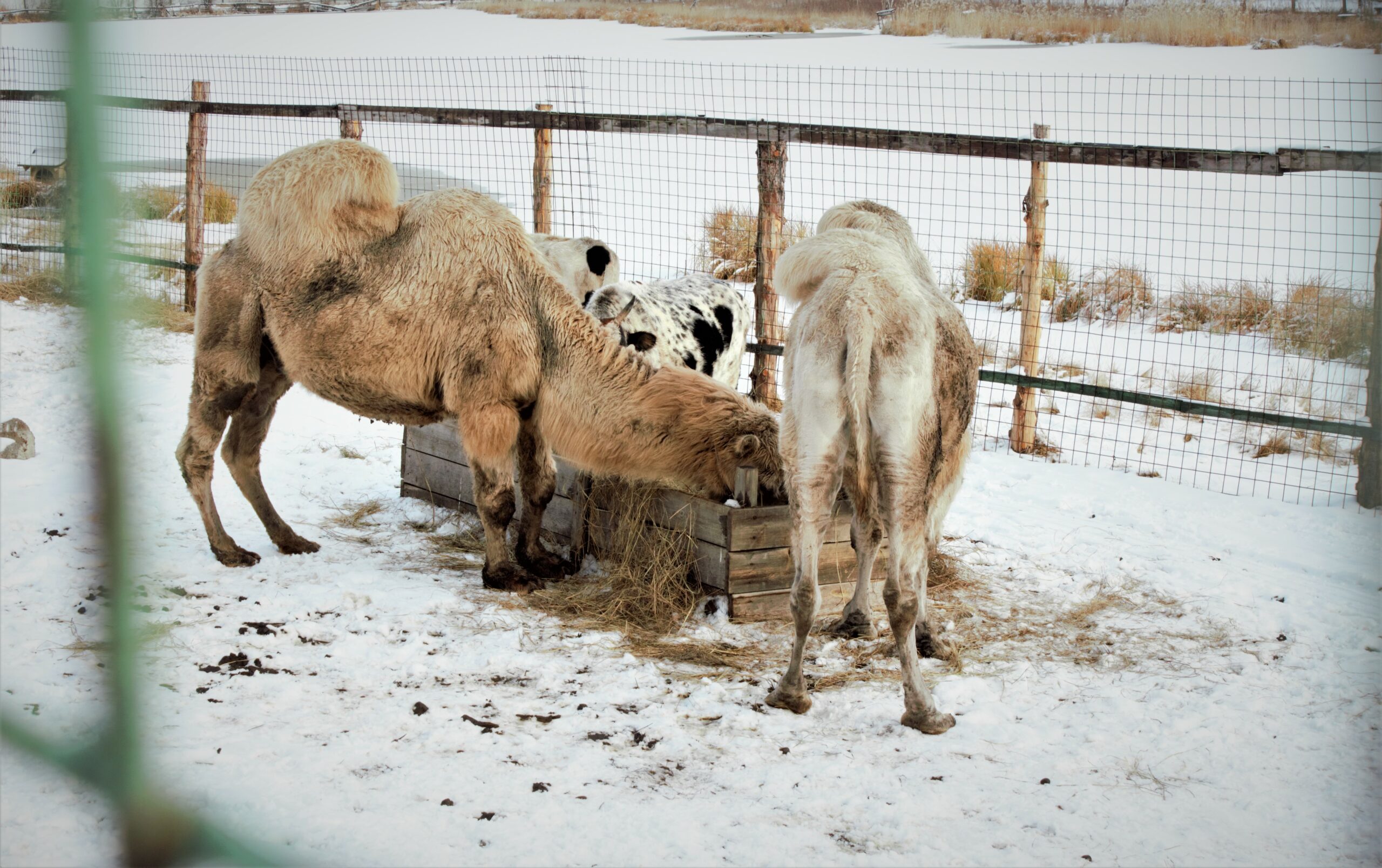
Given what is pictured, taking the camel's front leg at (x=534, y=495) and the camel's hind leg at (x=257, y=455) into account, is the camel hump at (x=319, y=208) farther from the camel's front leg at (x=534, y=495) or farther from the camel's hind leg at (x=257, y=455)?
the camel's front leg at (x=534, y=495)

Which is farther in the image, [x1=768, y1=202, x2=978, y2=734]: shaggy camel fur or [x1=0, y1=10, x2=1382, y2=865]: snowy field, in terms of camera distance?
[x1=768, y1=202, x2=978, y2=734]: shaggy camel fur

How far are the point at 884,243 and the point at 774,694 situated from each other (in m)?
1.83

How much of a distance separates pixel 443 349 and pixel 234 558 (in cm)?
147

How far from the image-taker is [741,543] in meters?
4.79

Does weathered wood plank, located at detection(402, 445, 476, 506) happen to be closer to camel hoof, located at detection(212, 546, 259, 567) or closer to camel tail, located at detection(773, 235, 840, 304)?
camel hoof, located at detection(212, 546, 259, 567)

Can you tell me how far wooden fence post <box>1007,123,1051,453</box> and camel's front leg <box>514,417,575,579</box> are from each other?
3.93 m

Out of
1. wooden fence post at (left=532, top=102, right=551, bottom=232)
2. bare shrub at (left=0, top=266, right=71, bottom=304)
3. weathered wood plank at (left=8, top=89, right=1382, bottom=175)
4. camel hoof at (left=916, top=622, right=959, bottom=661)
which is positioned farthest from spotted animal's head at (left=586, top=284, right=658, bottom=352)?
bare shrub at (left=0, top=266, right=71, bottom=304)

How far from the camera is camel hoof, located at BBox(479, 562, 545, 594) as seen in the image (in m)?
5.16

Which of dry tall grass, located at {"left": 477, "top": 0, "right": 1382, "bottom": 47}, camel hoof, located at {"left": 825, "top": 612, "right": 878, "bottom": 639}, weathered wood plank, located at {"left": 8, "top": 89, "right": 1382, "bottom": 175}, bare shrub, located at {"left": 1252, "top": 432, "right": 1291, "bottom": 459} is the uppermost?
dry tall grass, located at {"left": 477, "top": 0, "right": 1382, "bottom": 47}

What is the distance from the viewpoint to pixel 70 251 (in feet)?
3.81

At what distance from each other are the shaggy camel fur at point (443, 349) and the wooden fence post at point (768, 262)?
3398 millimetres

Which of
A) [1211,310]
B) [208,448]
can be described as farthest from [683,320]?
[1211,310]

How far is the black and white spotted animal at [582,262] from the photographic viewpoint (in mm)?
6699

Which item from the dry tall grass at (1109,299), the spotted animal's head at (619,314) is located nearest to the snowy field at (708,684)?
the spotted animal's head at (619,314)
